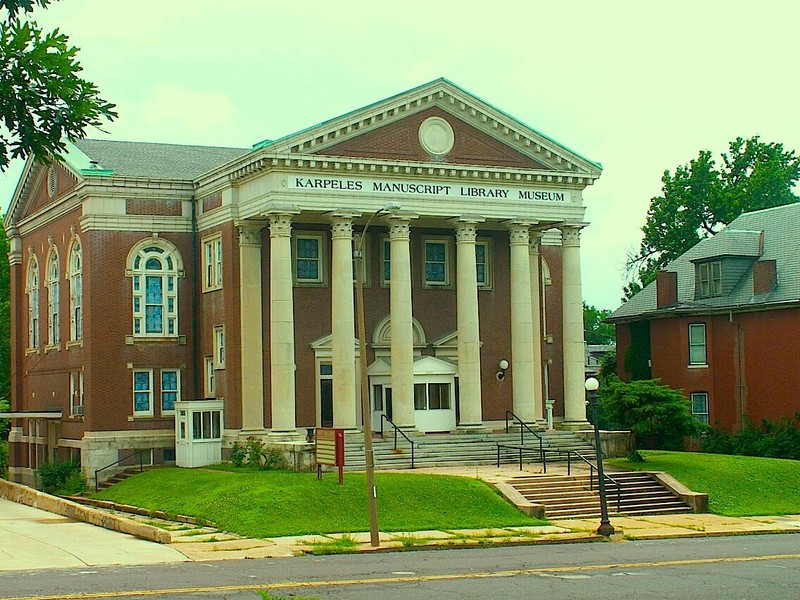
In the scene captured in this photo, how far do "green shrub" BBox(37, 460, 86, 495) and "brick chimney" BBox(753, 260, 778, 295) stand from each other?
1166 inches

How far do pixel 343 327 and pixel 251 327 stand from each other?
4019 millimetres

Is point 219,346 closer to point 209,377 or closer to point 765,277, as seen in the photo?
point 209,377

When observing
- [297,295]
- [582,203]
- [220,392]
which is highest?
[582,203]

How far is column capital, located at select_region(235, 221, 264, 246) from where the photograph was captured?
1881 inches

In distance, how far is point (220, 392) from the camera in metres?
49.6

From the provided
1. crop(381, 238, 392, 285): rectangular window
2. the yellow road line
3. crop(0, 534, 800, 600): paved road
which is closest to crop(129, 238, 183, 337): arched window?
crop(381, 238, 392, 285): rectangular window

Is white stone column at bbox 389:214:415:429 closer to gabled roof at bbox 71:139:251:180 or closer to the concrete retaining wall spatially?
gabled roof at bbox 71:139:251:180

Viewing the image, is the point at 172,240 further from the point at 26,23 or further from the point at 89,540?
the point at 26,23

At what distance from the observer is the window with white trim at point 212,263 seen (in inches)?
1969

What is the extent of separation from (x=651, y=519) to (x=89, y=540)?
1606 centimetres

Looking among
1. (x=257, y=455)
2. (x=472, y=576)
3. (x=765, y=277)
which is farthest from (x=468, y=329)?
(x=472, y=576)

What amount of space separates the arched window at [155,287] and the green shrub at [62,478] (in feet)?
19.9

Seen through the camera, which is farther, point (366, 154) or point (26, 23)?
point (366, 154)

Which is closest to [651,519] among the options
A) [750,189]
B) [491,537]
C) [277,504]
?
[491,537]
